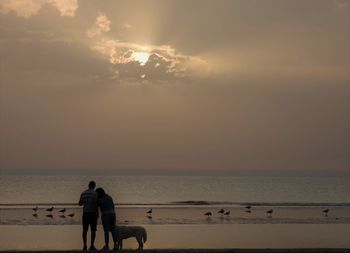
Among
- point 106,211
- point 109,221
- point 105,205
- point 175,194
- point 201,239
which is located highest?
point 175,194

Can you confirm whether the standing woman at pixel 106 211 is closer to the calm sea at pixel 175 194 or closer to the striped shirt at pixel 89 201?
the striped shirt at pixel 89 201

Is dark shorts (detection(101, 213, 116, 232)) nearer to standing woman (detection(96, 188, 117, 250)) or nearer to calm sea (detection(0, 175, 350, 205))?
standing woman (detection(96, 188, 117, 250))

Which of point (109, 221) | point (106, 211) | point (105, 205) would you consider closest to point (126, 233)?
point (109, 221)

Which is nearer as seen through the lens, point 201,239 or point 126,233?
point 126,233

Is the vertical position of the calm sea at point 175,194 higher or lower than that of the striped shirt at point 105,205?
higher

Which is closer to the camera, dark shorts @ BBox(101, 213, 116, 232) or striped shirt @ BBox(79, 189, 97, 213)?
striped shirt @ BBox(79, 189, 97, 213)

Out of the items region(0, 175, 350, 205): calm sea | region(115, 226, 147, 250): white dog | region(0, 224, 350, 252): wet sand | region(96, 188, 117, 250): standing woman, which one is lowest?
region(115, 226, 147, 250): white dog

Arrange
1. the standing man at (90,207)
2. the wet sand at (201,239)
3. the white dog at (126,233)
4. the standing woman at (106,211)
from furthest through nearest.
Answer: the wet sand at (201,239), the white dog at (126,233), the standing woman at (106,211), the standing man at (90,207)

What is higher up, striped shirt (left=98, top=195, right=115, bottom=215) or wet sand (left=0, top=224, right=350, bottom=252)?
wet sand (left=0, top=224, right=350, bottom=252)

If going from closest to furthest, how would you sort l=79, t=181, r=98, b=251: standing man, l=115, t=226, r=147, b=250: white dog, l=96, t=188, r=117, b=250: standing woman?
l=79, t=181, r=98, b=251: standing man → l=96, t=188, r=117, b=250: standing woman → l=115, t=226, r=147, b=250: white dog

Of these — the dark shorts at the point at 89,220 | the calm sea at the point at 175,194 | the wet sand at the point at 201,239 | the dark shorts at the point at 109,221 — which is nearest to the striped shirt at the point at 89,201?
the dark shorts at the point at 89,220

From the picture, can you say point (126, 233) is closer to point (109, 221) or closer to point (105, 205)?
point (109, 221)

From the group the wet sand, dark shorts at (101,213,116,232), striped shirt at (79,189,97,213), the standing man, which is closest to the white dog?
dark shorts at (101,213,116,232)

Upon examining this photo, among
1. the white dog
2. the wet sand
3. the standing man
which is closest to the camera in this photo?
the standing man
